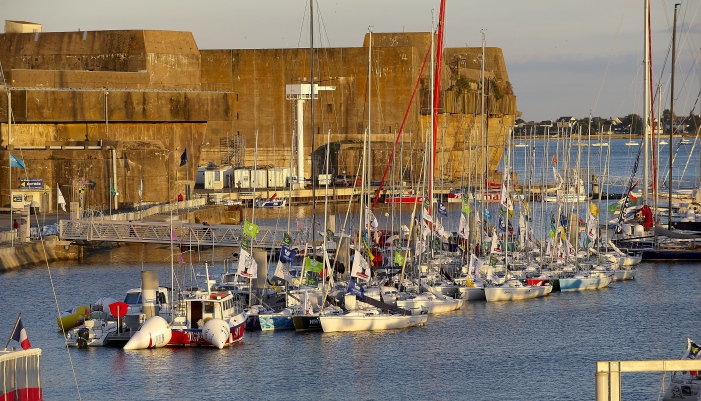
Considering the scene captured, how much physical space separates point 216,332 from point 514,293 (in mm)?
10703

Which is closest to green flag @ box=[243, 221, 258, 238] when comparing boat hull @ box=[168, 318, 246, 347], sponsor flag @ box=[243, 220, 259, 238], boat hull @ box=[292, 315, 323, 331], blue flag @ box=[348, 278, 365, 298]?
sponsor flag @ box=[243, 220, 259, 238]

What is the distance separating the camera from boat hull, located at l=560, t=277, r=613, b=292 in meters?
35.9

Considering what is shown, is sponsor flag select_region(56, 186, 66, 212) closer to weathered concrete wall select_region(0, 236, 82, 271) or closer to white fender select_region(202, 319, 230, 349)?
weathered concrete wall select_region(0, 236, 82, 271)

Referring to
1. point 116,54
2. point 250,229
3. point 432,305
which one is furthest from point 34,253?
point 116,54

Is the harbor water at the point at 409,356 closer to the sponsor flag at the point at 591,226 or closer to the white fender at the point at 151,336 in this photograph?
the white fender at the point at 151,336

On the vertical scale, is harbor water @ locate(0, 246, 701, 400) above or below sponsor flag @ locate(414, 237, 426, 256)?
below

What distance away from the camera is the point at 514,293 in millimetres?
33688

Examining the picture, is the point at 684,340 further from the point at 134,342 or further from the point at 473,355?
the point at 134,342

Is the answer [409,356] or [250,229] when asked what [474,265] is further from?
[409,356]

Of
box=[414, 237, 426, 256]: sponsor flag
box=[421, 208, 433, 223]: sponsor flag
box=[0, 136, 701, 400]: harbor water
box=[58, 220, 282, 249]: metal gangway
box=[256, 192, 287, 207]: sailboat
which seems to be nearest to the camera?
box=[0, 136, 701, 400]: harbor water

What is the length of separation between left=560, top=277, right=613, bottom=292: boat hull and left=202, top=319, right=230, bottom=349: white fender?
13140 millimetres

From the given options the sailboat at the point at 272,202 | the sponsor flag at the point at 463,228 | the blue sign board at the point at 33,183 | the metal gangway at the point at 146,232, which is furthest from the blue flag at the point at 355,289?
the sailboat at the point at 272,202

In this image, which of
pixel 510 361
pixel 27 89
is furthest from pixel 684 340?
pixel 27 89

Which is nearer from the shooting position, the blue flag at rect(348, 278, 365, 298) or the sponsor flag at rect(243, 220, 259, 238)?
the blue flag at rect(348, 278, 365, 298)
